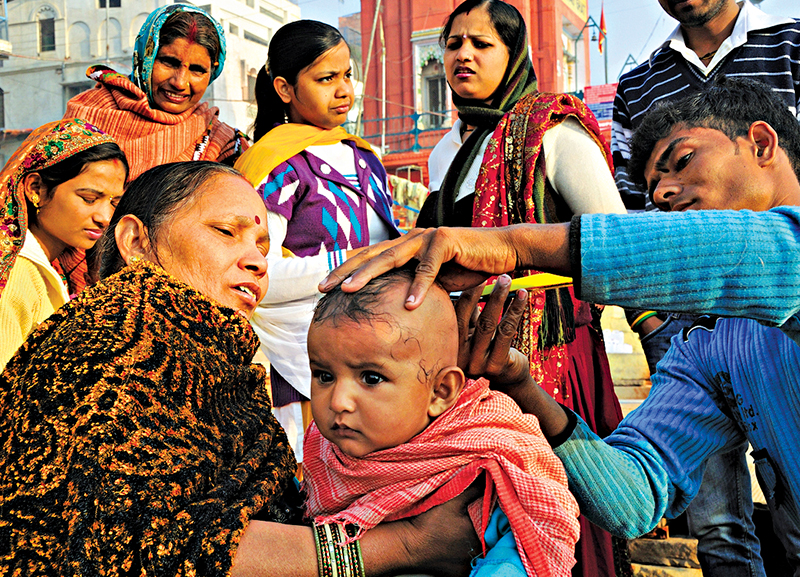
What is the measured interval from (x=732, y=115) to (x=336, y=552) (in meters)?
1.69

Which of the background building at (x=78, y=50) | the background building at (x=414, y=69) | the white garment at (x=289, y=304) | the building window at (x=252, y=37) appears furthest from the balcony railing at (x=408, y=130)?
the white garment at (x=289, y=304)

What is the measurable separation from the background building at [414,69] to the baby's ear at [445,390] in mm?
19686

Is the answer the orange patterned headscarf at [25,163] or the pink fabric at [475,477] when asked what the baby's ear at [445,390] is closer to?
the pink fabric at [475,477]

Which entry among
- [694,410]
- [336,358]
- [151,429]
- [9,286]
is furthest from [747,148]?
[9,286]

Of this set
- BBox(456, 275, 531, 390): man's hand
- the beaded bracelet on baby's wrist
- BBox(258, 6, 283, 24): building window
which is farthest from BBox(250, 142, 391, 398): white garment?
BBox(258, 6, 283, 24): building window

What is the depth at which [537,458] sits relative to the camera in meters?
1.61

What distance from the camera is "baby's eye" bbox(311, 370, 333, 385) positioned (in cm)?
165

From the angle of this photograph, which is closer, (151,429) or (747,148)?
(151,429)

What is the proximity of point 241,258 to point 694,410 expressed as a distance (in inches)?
56.2

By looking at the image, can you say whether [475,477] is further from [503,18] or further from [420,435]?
[503,18]

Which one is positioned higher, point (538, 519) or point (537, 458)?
point (537, 458)

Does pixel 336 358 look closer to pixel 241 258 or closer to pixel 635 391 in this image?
pixel 241 258

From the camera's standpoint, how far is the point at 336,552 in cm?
148

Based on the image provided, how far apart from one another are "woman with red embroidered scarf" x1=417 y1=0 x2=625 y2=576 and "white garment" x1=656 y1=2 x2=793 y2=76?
0.88 meters
